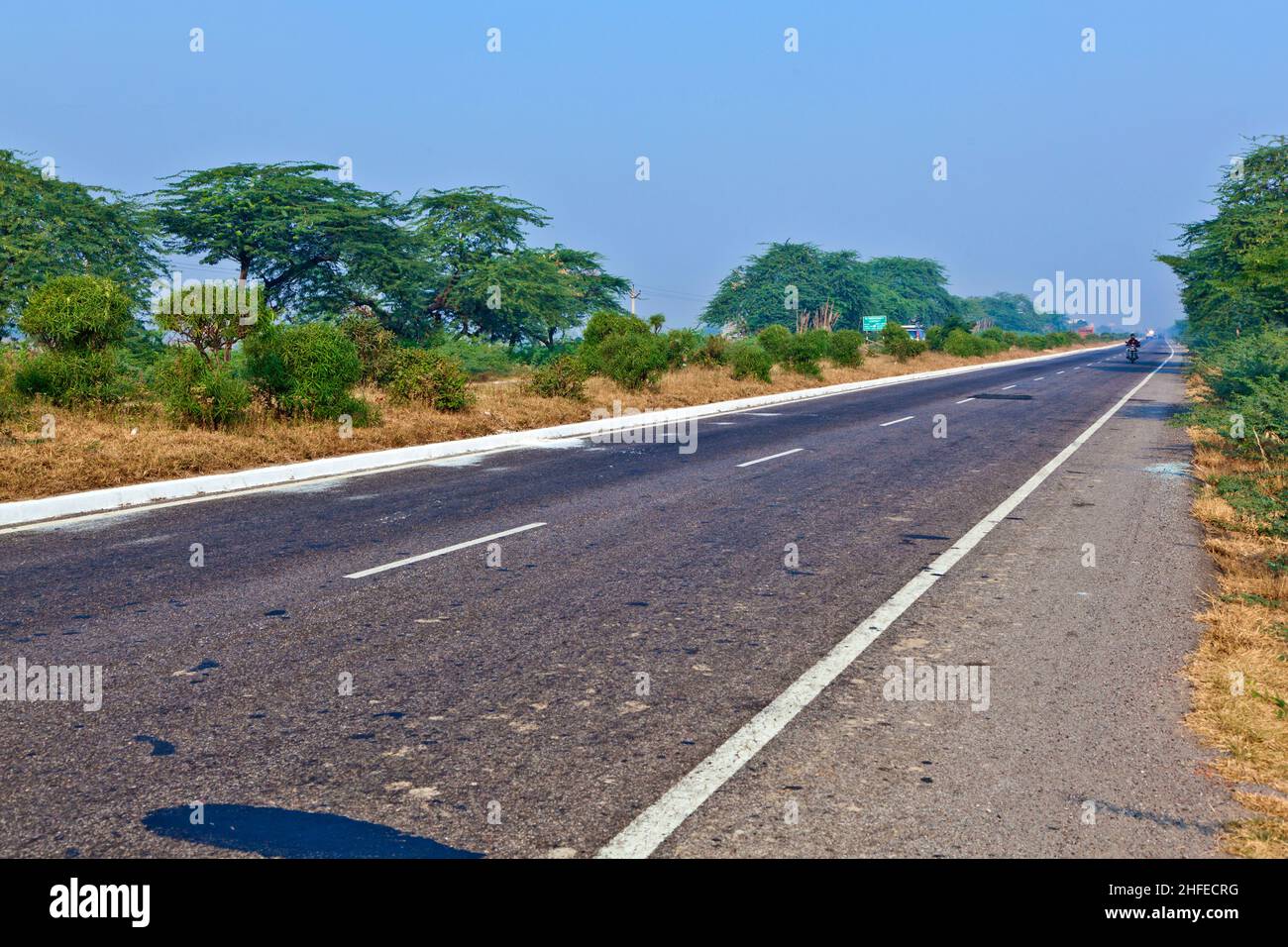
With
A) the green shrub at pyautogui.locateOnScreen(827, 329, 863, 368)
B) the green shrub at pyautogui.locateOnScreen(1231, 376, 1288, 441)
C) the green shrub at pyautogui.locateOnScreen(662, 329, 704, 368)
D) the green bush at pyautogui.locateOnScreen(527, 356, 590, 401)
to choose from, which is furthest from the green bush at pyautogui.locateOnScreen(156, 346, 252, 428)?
the green shrub at pyautogui.locateOnScreen(827, 329, 863, 368)

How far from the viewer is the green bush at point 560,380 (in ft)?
68.0

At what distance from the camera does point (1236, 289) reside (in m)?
20.5

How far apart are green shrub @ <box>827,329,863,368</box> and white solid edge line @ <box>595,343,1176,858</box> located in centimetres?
3332

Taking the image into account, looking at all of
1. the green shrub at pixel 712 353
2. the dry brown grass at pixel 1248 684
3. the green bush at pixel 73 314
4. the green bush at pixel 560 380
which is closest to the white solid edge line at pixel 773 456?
the dry brown grass at pixel 1248 684

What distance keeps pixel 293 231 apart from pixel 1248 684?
40.9m

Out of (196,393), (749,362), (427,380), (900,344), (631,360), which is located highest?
(900,344)

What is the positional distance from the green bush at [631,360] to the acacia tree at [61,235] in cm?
1391

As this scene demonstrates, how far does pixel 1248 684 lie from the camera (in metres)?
4.79

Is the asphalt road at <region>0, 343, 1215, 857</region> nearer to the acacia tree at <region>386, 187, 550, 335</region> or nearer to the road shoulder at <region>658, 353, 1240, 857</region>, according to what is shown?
the road shoulder at <region>658, 353, 1240, 857</region>

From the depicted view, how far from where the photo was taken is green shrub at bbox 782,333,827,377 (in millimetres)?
34219

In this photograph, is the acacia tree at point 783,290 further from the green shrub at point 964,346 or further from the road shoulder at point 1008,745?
the road shoulder at point 1008,745

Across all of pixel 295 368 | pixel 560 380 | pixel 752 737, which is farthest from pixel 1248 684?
pixel 560 380

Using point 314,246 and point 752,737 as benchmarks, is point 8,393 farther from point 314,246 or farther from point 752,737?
point 314,246
